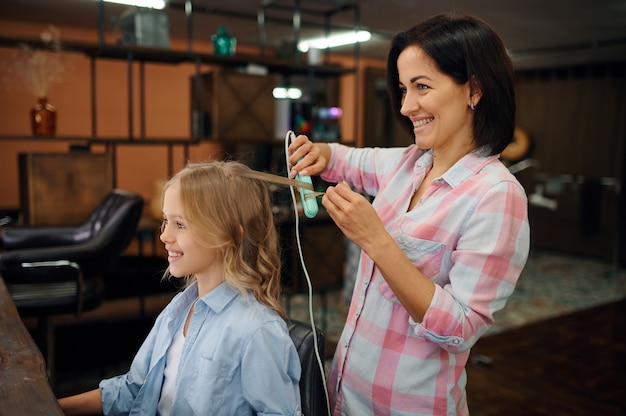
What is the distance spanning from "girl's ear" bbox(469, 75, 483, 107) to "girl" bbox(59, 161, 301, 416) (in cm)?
53

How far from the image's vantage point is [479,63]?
1.18 metres

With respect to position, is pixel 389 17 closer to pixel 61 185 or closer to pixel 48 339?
pixel 61 185

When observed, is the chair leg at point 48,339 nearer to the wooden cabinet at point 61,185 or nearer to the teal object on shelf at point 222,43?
the wooden cabinet at point 61,185

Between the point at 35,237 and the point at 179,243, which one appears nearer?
the point at 179,243

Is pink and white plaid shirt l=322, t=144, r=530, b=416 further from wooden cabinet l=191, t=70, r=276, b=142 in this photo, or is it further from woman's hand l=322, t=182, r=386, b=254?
wooden cabinet l=191, t=70, r=276, b=142

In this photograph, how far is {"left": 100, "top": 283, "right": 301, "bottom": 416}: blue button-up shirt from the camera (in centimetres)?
122

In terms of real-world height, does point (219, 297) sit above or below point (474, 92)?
below

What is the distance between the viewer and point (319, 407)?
1.33m

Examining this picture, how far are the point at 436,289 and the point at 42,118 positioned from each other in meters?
3.30

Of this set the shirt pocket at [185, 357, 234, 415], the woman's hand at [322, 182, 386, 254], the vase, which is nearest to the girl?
the shirt pocket at [185, 357, 234, 415]

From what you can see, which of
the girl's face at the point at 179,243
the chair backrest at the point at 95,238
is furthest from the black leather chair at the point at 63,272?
the girl's face at the point at 179,243

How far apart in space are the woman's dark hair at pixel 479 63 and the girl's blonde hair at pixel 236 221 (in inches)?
17.4

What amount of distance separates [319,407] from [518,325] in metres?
3.62

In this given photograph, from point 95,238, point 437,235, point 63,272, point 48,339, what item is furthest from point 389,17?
point 437,235
